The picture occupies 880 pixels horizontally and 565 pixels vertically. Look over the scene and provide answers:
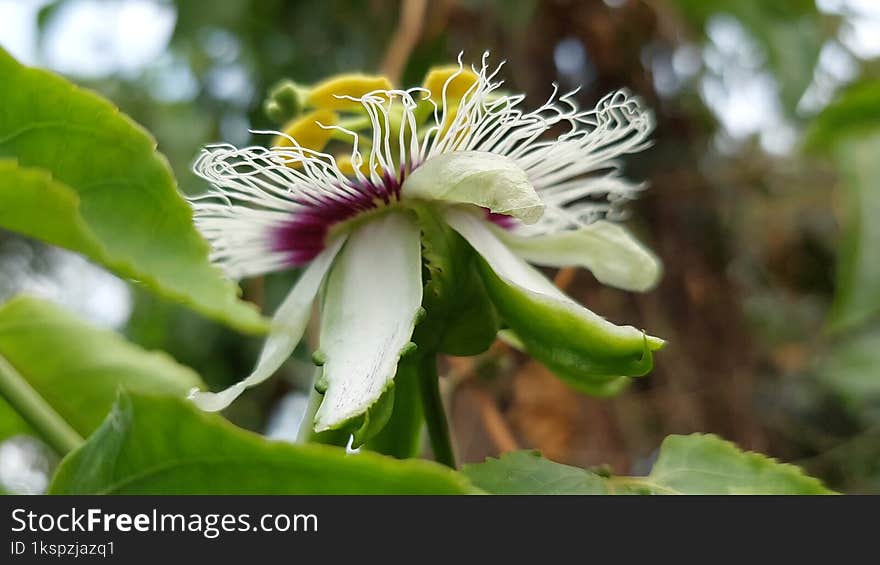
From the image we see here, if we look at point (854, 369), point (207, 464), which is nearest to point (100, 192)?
point (207, 464)

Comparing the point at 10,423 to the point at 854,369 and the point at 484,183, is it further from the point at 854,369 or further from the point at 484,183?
the point at 854,369

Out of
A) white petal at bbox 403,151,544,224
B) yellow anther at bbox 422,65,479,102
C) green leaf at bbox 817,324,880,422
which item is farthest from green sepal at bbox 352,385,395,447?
green leaf at bbox 817,324,880,422

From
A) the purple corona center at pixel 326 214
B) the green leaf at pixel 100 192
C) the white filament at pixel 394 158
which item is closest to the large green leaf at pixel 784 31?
the white filament at pixel 394 158

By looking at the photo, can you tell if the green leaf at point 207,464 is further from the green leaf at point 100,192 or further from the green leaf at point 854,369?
the green leaf at point 854,369

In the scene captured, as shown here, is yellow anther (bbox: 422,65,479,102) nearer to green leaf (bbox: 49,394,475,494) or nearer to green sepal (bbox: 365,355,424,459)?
green sepal (bbox: 365,355,424,459)
